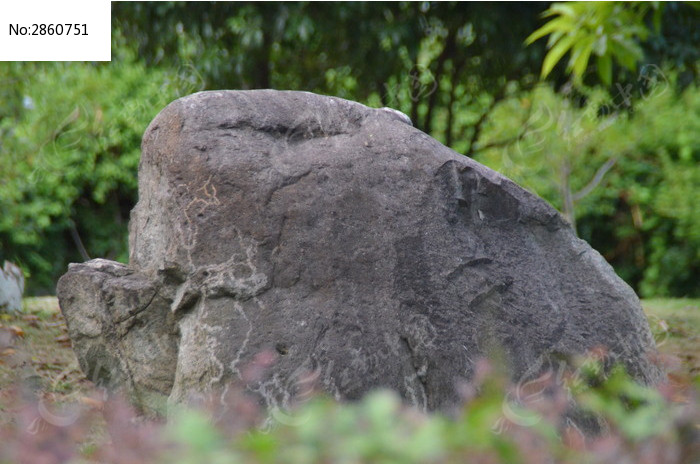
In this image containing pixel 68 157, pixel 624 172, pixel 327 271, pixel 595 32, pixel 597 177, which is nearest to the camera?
pixel 327 271

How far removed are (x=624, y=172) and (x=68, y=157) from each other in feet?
23.5

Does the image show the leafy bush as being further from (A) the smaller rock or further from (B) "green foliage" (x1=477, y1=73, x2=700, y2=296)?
(B) "green foliage" (x1=477, y1=73, x2=700, y2=296)

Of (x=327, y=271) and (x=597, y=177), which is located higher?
(x=597, y=177)

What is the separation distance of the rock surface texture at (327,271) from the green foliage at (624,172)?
20.7 feet

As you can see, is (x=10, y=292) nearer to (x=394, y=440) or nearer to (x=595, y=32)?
(x=595, y=32)

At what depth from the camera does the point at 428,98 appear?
9.13 m

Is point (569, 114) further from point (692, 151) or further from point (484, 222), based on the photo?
point (484, 222)

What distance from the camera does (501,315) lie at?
3.86 m

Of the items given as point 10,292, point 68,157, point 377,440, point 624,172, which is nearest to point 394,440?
point 377,440

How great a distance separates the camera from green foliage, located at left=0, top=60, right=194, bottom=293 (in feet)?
30.9

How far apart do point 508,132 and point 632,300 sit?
716 cm

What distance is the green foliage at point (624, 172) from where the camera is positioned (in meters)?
10.6

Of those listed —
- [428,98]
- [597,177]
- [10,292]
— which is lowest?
[10,292]

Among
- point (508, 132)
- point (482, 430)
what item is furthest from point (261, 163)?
point (508, 132)
